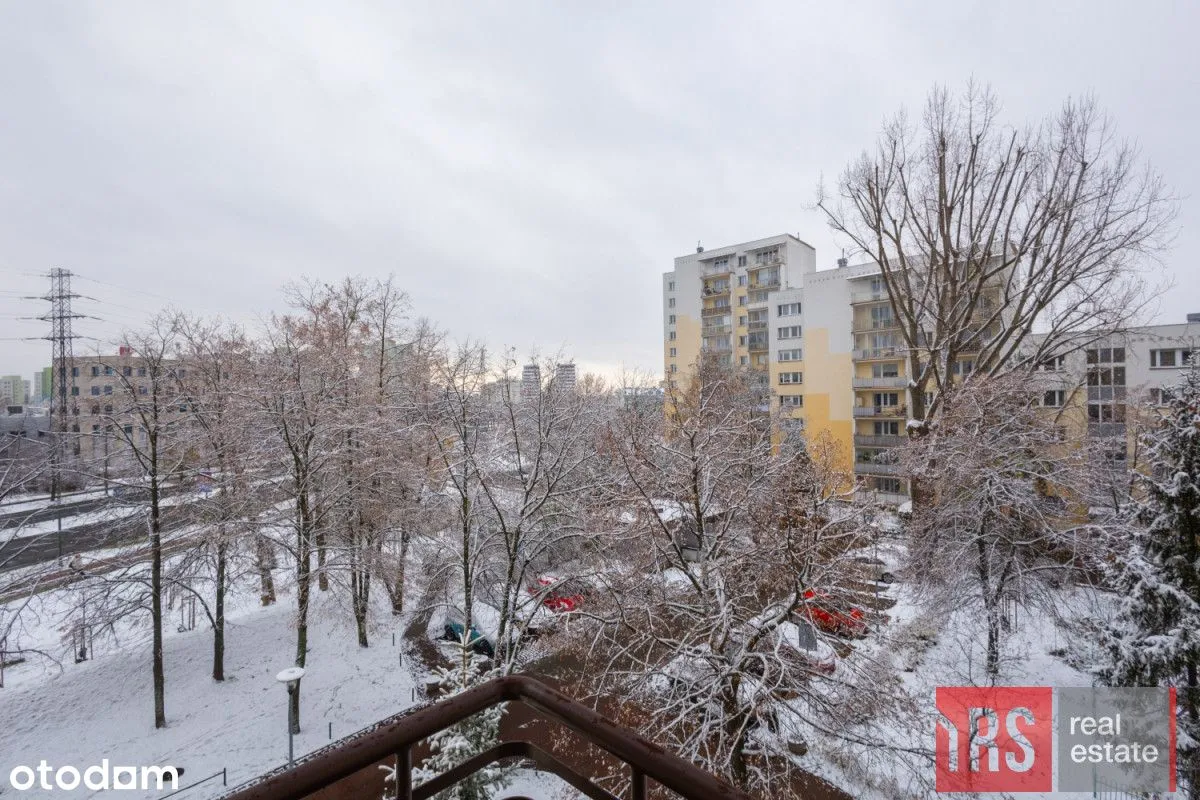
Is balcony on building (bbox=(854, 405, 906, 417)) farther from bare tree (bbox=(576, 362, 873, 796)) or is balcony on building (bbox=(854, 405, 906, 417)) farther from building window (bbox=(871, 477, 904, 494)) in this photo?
bare tree (bbox=(576, 362, 873, 796))

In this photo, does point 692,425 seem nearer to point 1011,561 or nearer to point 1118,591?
point 1011,561

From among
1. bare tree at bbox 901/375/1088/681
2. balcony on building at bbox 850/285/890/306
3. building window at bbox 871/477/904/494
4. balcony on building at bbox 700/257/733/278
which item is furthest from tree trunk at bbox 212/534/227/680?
balcony on building at bbox 700/257/733/278

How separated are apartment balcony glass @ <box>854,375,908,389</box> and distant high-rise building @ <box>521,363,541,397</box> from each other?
73.9ft

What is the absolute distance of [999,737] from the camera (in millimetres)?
8859

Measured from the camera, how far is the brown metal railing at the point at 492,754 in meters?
1.07

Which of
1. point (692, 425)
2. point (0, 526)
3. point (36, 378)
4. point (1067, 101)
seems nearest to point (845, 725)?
point (692, 425)

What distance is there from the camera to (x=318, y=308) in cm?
1856

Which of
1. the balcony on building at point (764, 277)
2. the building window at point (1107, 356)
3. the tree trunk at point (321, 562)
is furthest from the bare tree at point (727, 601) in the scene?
the balcony on building at point (764, 277)

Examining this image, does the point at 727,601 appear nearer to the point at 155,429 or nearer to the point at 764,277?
the point at 155,429

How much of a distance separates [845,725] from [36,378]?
107442 mm

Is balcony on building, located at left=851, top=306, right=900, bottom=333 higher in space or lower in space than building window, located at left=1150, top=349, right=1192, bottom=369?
higher

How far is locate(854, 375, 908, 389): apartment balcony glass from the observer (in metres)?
28.7

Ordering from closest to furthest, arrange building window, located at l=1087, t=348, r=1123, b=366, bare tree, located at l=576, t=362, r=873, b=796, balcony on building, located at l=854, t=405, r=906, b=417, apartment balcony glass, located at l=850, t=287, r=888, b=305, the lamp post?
bare tree, located at l=576, t=362, r=873, b=796
the lamp post
building window, located at l=1087, t=348, r=1123, b=366
balcony on building, located at l=854, t=405, r=906, b=417
apartment balcony glass, located at l=850, t=287, r=888, b=305

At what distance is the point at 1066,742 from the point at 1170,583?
3.21 metres
